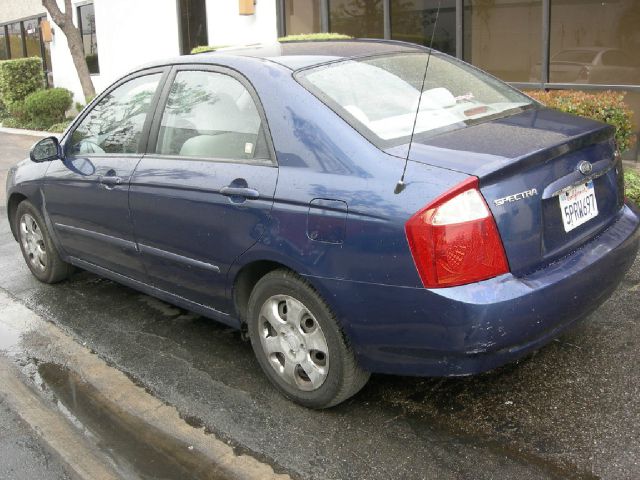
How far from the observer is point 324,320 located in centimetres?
306

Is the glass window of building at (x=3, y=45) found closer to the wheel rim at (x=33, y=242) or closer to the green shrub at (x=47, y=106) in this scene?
the green shrub at (x=47, y=106)

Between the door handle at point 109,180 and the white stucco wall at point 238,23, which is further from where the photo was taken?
the white stucco wall at point 238,23

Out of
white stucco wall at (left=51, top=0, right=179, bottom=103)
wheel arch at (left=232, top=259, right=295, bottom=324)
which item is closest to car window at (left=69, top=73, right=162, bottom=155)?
wheel arch at (left=232, top=259, right=295, bottom=324)

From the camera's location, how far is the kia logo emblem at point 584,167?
3.08 metres

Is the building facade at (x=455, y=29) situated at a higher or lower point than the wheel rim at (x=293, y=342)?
higher

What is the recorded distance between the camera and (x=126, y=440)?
3186 millimetres


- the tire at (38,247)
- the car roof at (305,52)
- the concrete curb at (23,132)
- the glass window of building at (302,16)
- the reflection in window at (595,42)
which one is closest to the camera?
the car roof at (305,52)

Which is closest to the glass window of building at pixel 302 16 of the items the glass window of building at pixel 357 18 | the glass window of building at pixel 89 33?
the glass window of building at pixel 357 18

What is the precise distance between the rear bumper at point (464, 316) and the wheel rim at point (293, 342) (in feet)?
0.74

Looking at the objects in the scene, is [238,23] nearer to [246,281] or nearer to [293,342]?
[246,281]

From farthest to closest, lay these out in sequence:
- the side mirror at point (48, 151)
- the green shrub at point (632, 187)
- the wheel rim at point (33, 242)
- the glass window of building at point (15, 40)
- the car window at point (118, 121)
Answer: the glass window of building at point (15, 40), the green shrub at point (632, 187), the wheel rim at point (33, 242), the side mirror at point (48, 151), the car window at point (118, 121)

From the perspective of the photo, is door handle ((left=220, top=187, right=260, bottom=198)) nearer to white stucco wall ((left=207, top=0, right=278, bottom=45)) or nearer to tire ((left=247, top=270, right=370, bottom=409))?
tire ((left=247, top=270, right=370, bottom=409))

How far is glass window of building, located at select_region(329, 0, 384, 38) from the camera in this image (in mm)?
10830

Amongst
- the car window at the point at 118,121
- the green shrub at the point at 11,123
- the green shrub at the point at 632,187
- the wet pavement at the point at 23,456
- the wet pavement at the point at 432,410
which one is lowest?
the wet pavement at the point at 23,456
